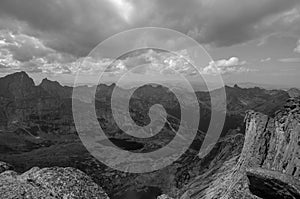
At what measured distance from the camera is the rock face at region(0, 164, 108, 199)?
21.1 metres

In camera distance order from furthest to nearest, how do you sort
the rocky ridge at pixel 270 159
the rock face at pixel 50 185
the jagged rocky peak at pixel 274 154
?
the jagged rocky peak at pixel 274 154 < the rocky ridge at pixel 270 159 < the rock face at pixel 50 185

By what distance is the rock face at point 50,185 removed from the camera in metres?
21.1

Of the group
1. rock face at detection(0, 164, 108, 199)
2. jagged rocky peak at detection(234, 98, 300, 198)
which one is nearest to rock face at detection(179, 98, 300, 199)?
jagged rocky peak at detection(234, 98, 300, 198)

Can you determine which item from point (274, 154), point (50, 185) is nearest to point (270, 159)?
point (274, 154)

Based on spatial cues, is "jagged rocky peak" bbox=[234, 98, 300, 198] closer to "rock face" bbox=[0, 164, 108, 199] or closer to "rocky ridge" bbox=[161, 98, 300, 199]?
"rocky ridge" bbox=[161, 98, 300, 199]

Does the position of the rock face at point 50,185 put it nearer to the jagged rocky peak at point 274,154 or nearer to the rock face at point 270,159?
the rock face at point 270,159

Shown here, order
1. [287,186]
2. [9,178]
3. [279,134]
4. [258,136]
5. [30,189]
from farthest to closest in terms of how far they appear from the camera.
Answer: [258,136] → [279,134] → [287,186] → [9,178] → [30,189]

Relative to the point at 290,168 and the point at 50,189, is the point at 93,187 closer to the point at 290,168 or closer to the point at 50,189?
the point at 50,189

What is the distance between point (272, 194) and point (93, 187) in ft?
73.2

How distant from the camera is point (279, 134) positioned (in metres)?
73.8

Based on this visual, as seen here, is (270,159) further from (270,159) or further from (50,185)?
(50,185)

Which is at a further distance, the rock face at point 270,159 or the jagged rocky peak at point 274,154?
the jagged rocky peak at point 274,154

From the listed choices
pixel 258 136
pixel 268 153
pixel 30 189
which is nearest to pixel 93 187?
pixel 30 189

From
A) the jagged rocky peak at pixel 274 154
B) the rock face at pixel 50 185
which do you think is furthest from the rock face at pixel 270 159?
the rock face at pixel 50 185
